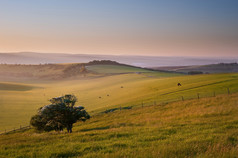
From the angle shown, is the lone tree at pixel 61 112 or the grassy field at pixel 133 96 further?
the grassy field at pixel 133 96

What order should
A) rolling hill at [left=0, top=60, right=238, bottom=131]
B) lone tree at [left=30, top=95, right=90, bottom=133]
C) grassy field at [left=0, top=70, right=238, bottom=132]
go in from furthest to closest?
rolling hill at [left=0, top=60, right=238, bottom=131] < grassy field at [left=0, top=70, right=238, bottom=132] < lone tree at [left=30, top=95, right=90, bottom=133]

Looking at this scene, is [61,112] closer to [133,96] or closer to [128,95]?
[133,96]

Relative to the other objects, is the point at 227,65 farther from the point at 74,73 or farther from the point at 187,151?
the point at 187,151

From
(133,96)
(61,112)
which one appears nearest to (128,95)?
(133,96)

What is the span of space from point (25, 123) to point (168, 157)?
39.8 m

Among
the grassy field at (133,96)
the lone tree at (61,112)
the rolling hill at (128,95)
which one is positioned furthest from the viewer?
the rolling hill at (128,95)

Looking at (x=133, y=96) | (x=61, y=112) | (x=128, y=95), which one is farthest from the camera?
(x=128, y=95)

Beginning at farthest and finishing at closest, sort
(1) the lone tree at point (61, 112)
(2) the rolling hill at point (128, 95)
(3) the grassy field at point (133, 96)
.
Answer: (2) the rolling hill at point (128, 95)
(3) the grassy field at point (133, 96)
(1) the lone tree at point (61, 112)

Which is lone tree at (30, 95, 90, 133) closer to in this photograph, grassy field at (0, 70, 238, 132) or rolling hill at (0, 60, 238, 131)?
rolling hill at (0, 60, 238, 131)

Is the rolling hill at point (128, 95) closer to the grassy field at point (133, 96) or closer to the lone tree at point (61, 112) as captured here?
the grassy field at point (133, 96)

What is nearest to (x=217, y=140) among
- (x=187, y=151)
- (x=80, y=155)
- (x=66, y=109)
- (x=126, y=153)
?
(x=187, y=151)

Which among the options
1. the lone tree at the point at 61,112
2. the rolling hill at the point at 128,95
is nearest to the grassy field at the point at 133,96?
the rolling hill at the point at 128,95

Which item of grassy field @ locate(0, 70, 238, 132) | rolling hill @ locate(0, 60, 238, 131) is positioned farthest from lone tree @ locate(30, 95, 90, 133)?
grassy field @ locate(0, 70, 238, 132)

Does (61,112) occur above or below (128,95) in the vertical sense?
above
